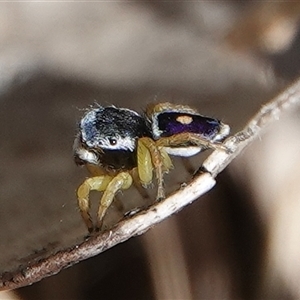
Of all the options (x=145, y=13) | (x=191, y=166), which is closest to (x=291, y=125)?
(x=191, y=166)

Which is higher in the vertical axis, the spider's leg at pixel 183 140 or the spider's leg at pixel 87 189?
the spider's leg at pixel 183 140

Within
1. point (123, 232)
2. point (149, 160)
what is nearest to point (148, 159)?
point (149, 160)

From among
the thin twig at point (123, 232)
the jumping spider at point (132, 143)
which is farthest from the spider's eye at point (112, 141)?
the thin twig at point (123, 232)

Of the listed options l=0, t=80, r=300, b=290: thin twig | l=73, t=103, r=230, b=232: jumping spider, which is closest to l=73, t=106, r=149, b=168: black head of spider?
l=73, t=103, r=230, b=232: jumping spider

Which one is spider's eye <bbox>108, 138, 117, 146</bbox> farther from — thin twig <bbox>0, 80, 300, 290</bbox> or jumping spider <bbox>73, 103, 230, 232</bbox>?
thin twig <bbox>0, 80, 300, 290</bbox>

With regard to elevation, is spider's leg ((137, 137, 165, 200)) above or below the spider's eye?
below

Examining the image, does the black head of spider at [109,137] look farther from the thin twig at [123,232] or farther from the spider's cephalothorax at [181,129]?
the thin twig at [123,232]

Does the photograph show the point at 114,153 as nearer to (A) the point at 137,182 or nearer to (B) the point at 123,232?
(A) the point at 137,182
